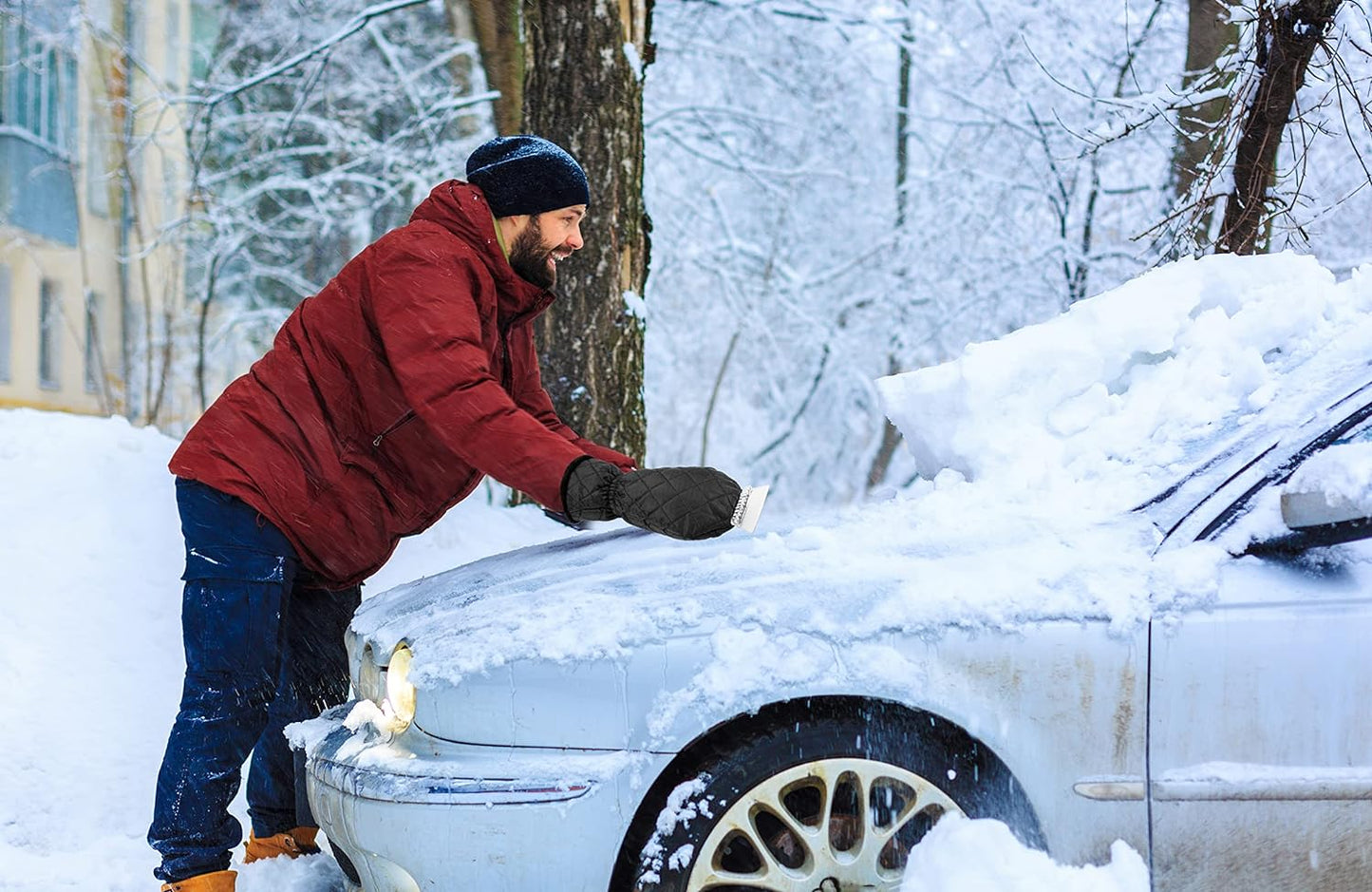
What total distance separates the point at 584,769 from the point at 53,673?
2.84 metres

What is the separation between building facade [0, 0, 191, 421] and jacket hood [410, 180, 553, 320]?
1173cm

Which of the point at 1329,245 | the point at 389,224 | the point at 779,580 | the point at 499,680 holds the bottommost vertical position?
the point at 499,680

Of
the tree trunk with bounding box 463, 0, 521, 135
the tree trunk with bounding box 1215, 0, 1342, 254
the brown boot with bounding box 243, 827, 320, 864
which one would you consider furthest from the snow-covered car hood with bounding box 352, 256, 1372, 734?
the tree trunk with bounding box 463, 0, 521, 135

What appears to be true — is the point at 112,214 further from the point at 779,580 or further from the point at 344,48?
the point at 779,580

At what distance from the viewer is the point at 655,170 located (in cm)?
1163

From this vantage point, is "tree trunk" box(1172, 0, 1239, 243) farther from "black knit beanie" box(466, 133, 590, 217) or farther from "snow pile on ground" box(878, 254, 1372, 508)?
"black knit beanie" box(466, 133, 590, 217)

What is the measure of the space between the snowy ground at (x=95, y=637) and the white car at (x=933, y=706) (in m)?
0.19

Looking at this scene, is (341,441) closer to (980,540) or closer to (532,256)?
(532,256)

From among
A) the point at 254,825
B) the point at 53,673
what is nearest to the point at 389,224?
the point at 53,673

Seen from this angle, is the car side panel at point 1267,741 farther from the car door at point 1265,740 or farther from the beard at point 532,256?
the beard at point 532,256

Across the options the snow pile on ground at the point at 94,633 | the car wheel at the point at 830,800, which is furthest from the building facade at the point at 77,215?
the car wheel at the point at 830,800

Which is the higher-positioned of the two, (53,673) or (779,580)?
(779,580)

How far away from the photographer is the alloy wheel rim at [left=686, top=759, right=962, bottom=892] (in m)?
2.37

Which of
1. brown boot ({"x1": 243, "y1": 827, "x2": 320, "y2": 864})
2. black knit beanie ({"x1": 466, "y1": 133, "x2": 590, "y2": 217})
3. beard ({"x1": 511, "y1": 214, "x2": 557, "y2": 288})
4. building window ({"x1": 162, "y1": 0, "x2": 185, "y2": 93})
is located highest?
building window ({"x1": 162, "y1": 0, "x2": 185, "y2": 93})
